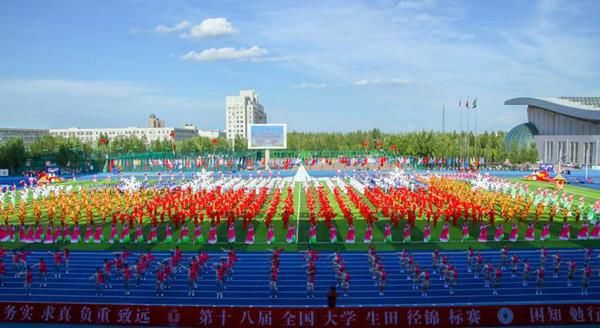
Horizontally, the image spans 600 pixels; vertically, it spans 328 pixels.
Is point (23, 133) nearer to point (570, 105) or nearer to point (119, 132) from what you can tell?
point (119, 132)

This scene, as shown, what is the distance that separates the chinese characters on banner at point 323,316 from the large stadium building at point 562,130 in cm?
5911

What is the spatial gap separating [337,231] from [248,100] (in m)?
111

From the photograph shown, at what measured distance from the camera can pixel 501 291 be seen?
539 inches

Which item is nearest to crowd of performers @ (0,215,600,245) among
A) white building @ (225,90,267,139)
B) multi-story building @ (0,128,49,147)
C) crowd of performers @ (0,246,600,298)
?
crowd of performers @ (0,246,600,298)

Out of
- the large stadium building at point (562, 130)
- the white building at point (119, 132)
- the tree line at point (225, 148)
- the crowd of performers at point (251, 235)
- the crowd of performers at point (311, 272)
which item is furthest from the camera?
the white building at point (119, 132)

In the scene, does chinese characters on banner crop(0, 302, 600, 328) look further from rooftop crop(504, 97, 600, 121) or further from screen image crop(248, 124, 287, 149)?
rooftop crop(504, 97, 600, 121)

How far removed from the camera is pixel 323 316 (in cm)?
1067

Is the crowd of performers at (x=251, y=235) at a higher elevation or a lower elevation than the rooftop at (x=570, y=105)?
lower

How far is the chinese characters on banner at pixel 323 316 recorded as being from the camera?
1055 cm

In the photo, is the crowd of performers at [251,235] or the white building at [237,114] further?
the white building at [237,114]

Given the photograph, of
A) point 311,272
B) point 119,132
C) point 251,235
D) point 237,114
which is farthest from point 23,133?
point 311,272

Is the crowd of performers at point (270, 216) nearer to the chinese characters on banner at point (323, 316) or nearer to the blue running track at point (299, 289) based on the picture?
the blue running track at point (299, 289)

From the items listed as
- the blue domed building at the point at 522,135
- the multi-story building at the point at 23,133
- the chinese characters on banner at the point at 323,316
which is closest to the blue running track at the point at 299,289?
the chinese characters on banner at the point at 323,316

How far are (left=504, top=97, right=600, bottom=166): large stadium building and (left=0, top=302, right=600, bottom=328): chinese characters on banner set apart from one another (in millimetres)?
59109
